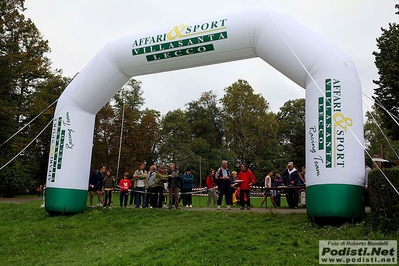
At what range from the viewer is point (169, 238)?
341 inches

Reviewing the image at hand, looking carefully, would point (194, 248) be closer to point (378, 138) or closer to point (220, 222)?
point (220, 222)

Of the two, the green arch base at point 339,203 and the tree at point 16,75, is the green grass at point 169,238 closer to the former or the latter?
the green arch base at point 339,203

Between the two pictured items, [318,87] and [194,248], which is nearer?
[194,248]

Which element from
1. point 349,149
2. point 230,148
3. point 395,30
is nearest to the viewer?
point 349,149

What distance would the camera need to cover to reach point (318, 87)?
8992 mm

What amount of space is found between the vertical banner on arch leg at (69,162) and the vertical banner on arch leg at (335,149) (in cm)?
706

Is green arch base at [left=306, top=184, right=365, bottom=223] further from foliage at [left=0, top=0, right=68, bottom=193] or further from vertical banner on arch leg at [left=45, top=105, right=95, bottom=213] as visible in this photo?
foliage at [left=0, top=0, right=68, bottom=193]

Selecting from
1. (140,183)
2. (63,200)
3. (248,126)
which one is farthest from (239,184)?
(248,126)

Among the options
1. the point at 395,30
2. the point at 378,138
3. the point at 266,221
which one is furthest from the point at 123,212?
the point at 378,138

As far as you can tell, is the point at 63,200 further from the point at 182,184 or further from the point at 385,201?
the point at 385,201

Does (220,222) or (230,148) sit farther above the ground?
(230,148)

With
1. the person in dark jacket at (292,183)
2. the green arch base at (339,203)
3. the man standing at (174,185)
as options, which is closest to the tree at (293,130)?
the person in dark jacket at (292,183)

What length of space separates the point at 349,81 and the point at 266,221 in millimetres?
3759

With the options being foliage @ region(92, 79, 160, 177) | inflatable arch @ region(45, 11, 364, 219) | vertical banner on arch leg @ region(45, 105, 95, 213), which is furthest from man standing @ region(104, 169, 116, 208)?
foliage @ region(92, 79, 160, 177)
